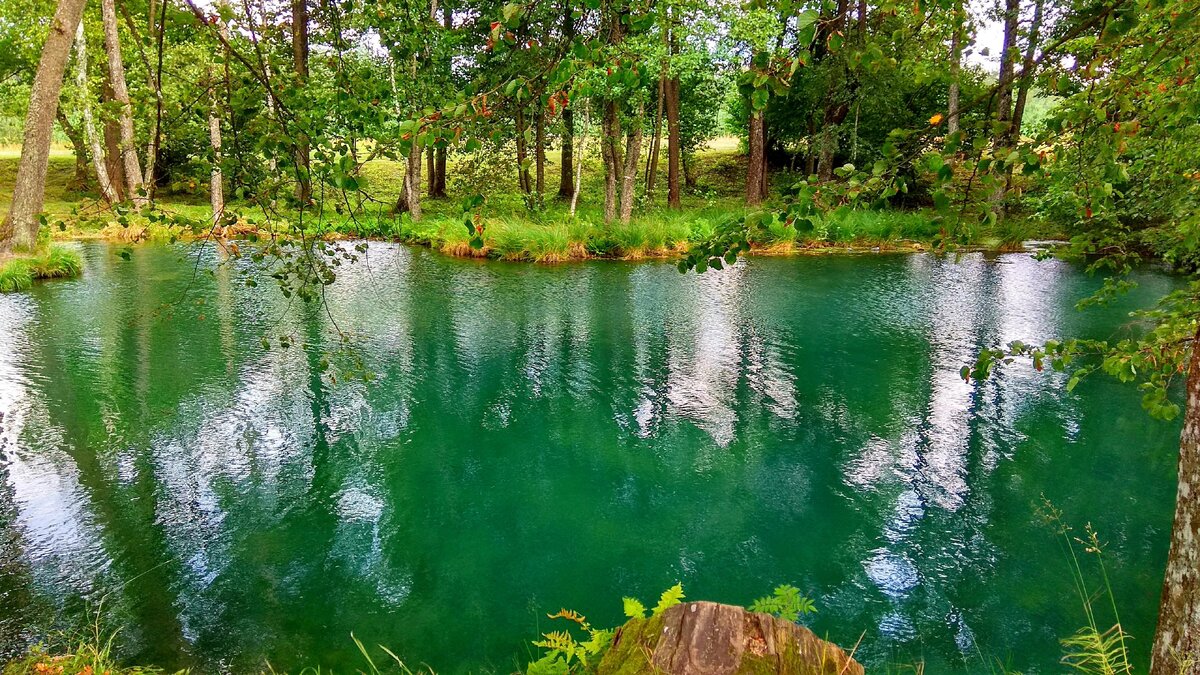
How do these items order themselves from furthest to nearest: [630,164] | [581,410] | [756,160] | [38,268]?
[756,160], [630,164], [38,268], [581,410]

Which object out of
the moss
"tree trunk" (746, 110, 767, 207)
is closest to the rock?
the moss

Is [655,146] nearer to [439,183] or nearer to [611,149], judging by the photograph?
[611,149]

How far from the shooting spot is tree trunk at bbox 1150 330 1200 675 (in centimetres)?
258

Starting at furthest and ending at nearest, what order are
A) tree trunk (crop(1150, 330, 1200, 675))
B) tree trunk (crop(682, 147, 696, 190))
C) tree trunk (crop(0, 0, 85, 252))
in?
tree trunk (crop(682, 147, 696, 190)), tree trunk (crop(0, 0, 85, 252)), tree trunk (crop(1150, 330, 1200, 675))

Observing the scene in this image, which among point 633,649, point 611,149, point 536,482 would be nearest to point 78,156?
point 611,149

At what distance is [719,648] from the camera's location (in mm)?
2162

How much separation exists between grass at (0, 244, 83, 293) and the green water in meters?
1.88

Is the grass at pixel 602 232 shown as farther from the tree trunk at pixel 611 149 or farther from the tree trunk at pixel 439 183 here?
the tree trunk at pixel 439 183

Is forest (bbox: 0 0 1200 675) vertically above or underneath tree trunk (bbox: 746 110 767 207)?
underneath

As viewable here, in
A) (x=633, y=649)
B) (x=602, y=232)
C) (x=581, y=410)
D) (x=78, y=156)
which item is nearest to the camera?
(x=633, y=649)

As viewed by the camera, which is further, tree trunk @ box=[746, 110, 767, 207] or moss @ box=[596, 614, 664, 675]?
tree trunk @ box=[746, 110, 767, 207]

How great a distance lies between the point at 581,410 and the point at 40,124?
498cm

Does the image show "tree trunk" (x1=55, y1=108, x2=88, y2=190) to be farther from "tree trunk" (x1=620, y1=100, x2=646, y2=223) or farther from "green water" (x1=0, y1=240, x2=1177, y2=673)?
"tree trunk" (x1=620, y1=100, x2=646, y2=223)

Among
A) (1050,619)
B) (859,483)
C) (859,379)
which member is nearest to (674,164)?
(859,379)
